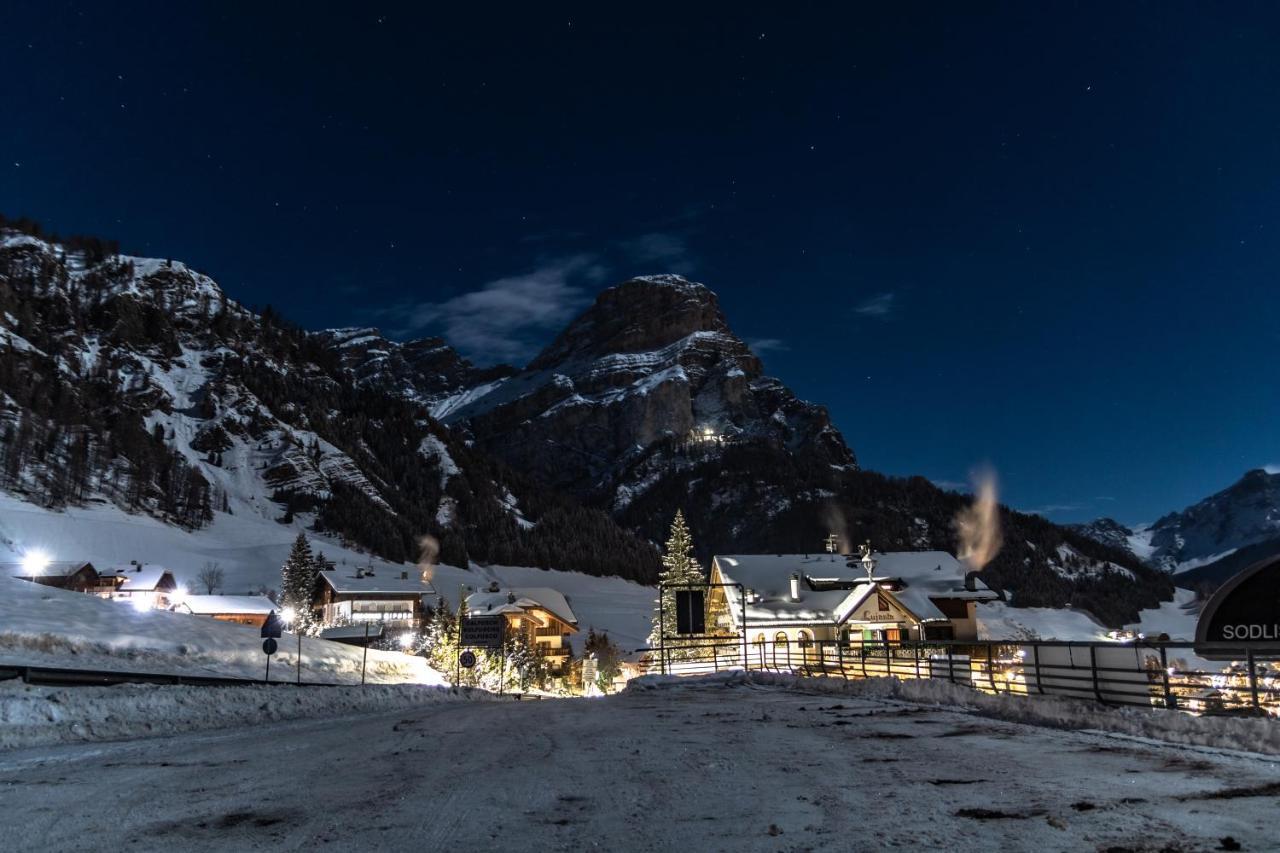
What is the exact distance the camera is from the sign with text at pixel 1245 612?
14.5 meters

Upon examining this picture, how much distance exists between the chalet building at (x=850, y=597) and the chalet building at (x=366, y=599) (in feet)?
218

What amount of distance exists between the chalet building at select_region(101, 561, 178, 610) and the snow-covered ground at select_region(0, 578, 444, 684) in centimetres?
8059

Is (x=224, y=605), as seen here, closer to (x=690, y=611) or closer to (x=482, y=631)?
(x=482, y=631)

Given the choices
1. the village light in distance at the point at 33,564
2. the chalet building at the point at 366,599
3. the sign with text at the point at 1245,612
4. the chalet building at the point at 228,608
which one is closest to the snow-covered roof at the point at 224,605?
the chalet building at the point at 228,608

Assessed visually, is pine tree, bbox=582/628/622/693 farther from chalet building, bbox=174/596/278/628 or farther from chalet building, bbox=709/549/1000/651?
chalet building, bbox=174/596/278/628

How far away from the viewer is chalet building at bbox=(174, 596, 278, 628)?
102 m

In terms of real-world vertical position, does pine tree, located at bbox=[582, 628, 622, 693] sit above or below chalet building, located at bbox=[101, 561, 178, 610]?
below

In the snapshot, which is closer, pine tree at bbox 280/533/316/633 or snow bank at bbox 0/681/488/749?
snow bank at bbox 0/681/488/749

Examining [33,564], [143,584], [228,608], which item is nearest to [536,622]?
[228,608]

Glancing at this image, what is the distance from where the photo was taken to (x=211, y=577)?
142 metres

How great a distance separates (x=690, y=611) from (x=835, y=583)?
29.2m

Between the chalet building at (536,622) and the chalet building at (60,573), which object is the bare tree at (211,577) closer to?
the chalet building at (60,573)

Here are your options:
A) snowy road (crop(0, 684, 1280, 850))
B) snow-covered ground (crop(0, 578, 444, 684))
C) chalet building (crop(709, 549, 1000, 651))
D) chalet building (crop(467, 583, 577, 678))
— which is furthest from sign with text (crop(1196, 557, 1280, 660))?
chalet building (crop(467, 583, 577, 678))

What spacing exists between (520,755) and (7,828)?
6.14 metres
